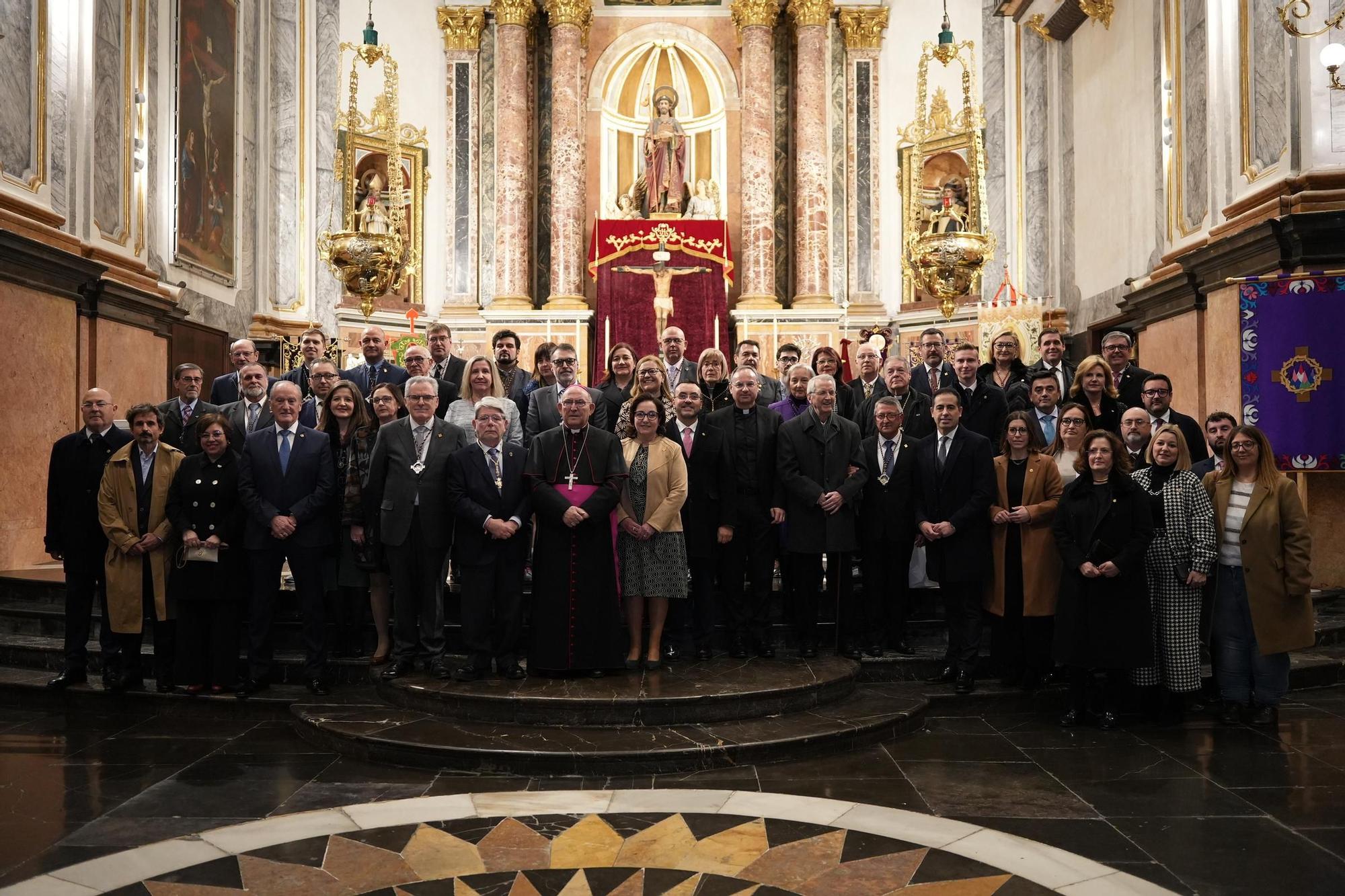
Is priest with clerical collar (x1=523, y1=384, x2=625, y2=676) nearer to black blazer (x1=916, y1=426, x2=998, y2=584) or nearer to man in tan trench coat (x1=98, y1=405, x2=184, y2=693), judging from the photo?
black blazer (x1=916, y1=426, x2=998, y2=584)

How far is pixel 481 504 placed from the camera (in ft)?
19.5

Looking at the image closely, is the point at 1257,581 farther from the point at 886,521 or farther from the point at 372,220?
the point at 372,220

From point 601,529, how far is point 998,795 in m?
2.45

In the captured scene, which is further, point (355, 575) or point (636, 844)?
point (355, 575)

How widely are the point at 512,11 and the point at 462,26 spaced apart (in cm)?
86

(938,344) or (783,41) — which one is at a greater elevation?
(783,41)

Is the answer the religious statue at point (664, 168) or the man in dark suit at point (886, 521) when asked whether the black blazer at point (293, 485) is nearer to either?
the man in dark suit at point (886, 521)

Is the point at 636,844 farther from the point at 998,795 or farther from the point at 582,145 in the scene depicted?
the point at 582,145

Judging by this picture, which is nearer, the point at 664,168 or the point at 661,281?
the point at 661,281

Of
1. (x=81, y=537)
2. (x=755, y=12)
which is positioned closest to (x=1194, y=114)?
(x=755, y=12)

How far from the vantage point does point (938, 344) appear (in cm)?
741

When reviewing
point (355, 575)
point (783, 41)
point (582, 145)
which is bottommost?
point (355, 575)

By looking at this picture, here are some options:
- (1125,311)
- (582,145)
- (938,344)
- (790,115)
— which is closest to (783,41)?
(790,115)

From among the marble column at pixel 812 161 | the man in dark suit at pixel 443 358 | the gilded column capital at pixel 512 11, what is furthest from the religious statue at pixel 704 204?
the man in dark suit at pixel 443 358
